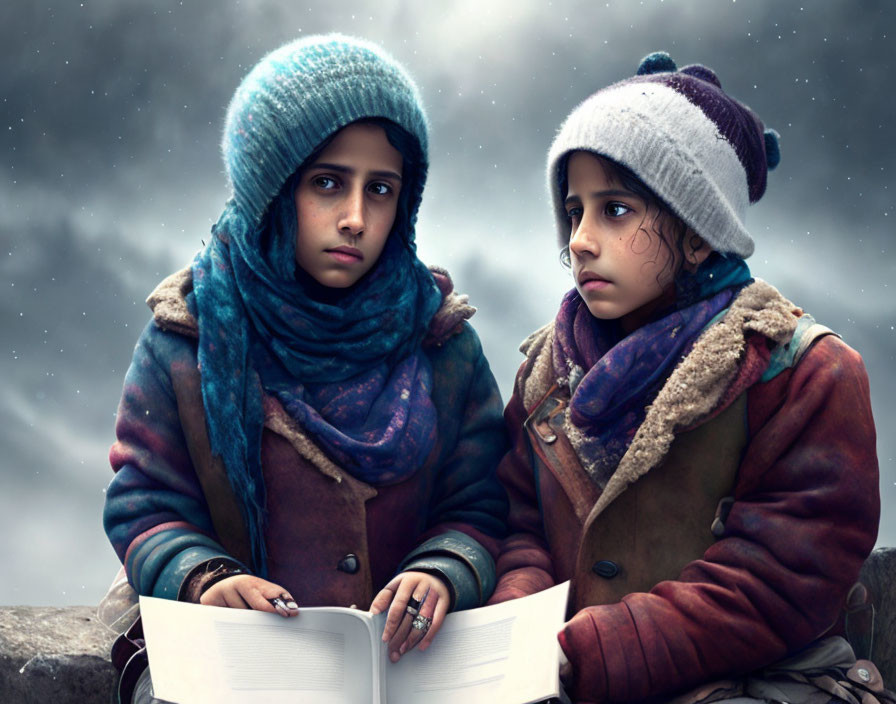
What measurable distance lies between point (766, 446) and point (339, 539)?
0.93m

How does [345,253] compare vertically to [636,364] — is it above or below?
above

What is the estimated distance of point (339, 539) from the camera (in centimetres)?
221

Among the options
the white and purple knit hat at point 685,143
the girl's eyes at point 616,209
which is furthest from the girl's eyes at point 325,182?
the girl's eyes at point 616,209

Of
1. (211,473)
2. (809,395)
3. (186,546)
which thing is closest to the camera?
(809,395)

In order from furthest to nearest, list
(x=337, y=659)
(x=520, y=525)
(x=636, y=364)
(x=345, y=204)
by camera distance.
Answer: (x=520, y=525) < (x=345, y=204) < (x=636, y=364) < (x=337, y=659)

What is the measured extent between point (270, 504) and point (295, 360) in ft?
1.06

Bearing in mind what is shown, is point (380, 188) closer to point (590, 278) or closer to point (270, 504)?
point (590, 278)

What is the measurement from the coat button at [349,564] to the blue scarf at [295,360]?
0.57 ft

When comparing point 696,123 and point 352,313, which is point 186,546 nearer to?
point 352,313

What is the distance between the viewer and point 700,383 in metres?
1.97

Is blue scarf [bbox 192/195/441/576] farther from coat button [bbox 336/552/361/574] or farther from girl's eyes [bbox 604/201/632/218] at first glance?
girl's eyes [bbox 604/201/632/218]

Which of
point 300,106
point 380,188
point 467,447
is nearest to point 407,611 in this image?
point 467,447

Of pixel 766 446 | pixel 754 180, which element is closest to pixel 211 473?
pixel 766 446

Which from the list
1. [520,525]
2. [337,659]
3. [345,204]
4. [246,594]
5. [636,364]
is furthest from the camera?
[520,525]
